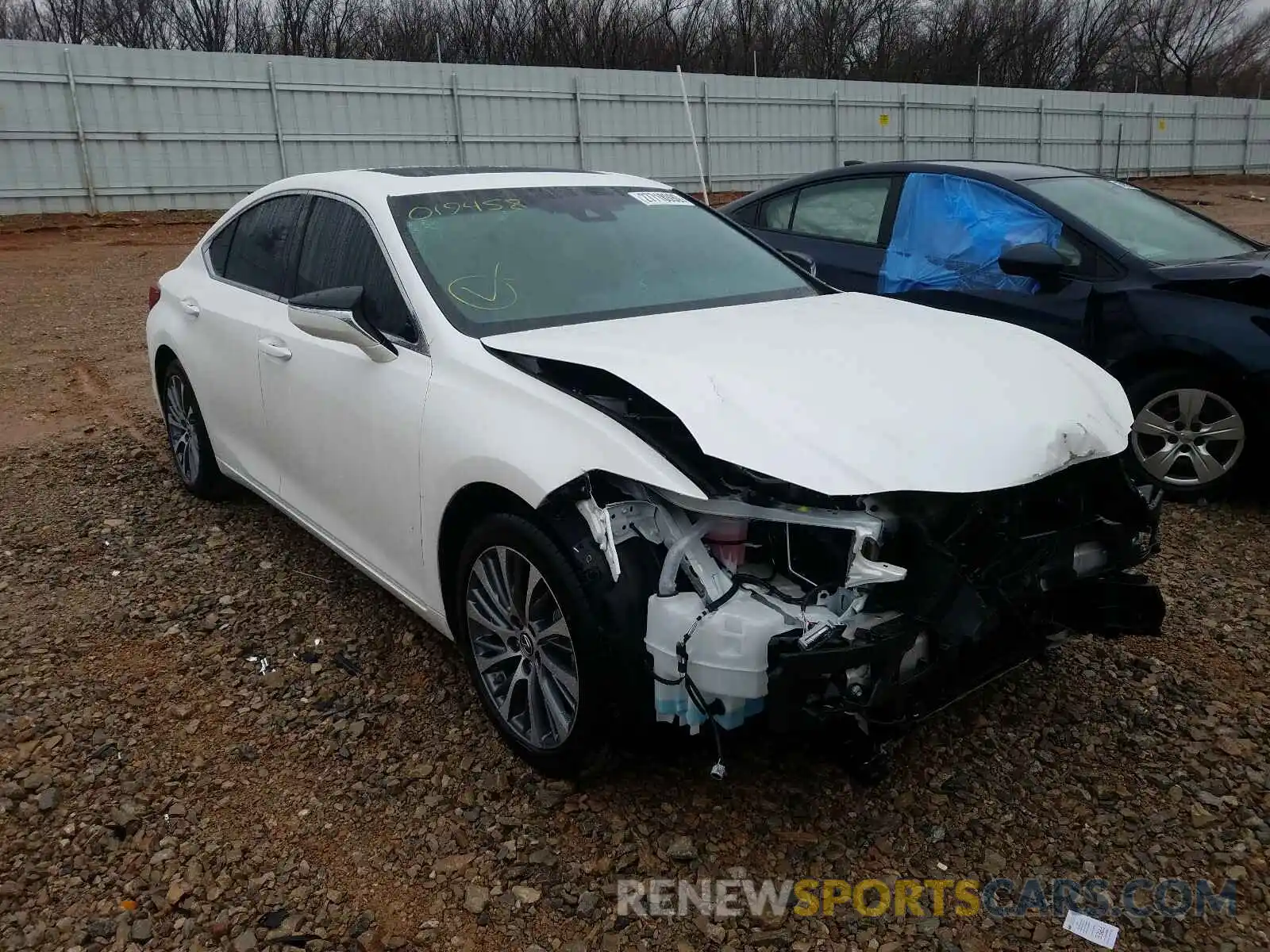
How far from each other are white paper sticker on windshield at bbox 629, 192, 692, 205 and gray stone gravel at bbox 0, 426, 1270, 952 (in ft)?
6.12

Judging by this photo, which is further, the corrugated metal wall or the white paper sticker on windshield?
the corrugated metal wall

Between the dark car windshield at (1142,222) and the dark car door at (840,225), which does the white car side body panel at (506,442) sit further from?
the dark car windshield at (1142,222)

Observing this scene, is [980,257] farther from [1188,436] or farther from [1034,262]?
[1188,436]

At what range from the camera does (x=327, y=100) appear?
18.9 meters

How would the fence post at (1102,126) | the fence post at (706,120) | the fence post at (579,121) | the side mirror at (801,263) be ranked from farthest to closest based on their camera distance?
the fence post at (1102,126)
the fence post at (706,120)
the fence post at (579,121)
the side mirror at (801,263)

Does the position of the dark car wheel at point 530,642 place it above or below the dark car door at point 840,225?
below

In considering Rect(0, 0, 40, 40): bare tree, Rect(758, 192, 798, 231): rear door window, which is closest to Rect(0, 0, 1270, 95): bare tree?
Rect(0, 0, 40, 40): bare tree

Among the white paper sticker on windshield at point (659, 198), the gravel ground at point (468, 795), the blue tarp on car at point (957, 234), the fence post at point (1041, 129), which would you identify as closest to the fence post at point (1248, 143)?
the fence post at point (1041, 129)

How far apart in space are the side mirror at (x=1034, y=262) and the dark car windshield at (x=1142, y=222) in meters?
0.39

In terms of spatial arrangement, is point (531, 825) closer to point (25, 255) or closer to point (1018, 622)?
point (1018, 622)

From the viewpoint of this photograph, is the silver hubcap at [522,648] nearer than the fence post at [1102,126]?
Yes

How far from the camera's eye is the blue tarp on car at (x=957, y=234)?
17.1 ft

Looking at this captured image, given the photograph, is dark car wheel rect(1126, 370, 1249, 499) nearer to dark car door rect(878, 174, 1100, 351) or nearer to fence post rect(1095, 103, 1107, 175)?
dark car door rect(878, 174, 1100, 351)

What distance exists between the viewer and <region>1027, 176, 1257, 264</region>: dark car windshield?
16.5 feet
